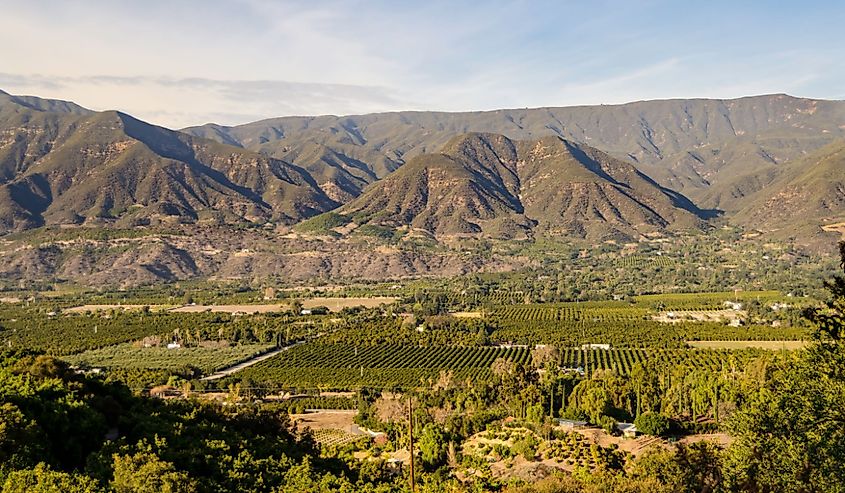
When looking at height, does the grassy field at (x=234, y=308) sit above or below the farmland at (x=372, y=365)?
below

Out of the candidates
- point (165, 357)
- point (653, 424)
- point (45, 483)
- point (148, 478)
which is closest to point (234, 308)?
point (165, 357)

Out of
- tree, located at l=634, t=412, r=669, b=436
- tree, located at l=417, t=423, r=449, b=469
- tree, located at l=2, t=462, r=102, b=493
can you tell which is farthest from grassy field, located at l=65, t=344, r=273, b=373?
tree, located at l=2, t=462, r=102, b=493

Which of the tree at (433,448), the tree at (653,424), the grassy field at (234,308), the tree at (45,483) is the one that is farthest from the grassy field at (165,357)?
the tree at (45,483)

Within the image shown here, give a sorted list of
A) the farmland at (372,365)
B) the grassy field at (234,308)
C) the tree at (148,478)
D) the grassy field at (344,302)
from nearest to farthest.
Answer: the tree at (148,478)
the farmland at (372,365)
the grassy field at (234,308)
the grassy field at (344,302)

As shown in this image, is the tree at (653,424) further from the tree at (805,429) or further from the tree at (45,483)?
the tree at (45,483)

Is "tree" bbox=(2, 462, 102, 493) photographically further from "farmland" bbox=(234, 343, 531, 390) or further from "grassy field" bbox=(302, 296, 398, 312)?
"grassy field" bbox=(302, 296, 398, 312)

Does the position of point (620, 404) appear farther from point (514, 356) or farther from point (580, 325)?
point (580, 325)

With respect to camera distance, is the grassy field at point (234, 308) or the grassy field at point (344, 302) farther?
the grassy field at point (344, 302)

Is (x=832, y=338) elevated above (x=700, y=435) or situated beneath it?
elevated above

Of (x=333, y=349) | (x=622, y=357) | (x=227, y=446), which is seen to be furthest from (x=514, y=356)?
(x=227, y=446)
